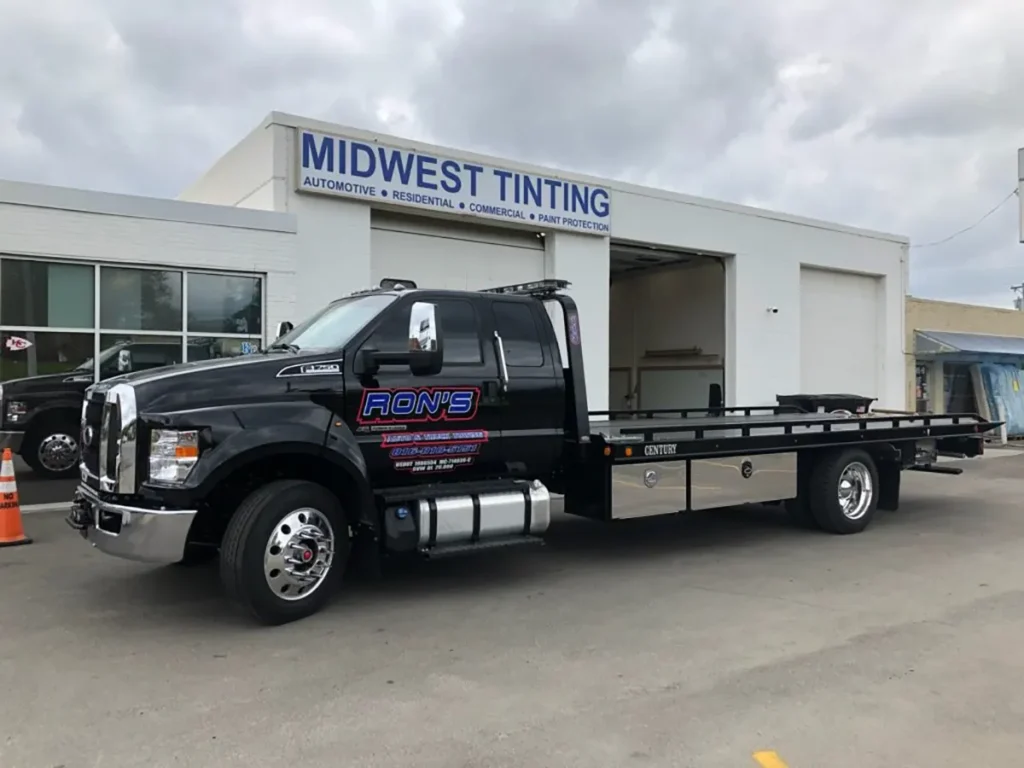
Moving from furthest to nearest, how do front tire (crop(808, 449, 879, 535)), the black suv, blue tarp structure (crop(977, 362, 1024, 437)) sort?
1. blue tarp structure (crop(977, 362, 1024, 437))
2. the black suv
3. front tire (crop(808, 449, 879, 535))

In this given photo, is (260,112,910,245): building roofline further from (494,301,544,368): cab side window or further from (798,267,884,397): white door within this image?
(494,301,544,368): cab side window

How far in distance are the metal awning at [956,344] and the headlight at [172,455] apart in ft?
73.4

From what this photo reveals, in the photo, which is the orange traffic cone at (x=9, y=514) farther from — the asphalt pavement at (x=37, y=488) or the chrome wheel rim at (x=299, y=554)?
the chrome wheel rim at (x=299, y=554)

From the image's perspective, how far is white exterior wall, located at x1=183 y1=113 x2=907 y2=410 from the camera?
43.9ft

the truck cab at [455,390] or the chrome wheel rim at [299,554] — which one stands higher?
the truck cab at [455,390]

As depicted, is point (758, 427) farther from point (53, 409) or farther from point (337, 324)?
point (53, 409)

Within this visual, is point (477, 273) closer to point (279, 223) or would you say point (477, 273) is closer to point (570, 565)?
point (279, 223)

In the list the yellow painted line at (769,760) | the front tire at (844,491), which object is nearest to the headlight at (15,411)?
the front tire at (844,491)

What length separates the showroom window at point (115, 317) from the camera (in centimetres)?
1115

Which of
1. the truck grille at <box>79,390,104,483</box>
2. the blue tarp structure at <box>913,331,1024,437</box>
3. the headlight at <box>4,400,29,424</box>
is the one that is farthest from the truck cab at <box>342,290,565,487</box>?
the blue tarp structure at <box>913,331,1024,437</box>

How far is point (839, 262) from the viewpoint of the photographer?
71.7ft

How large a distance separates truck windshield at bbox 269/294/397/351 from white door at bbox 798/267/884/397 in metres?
16.5

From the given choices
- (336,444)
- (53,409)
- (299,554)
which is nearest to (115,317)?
(53,409)

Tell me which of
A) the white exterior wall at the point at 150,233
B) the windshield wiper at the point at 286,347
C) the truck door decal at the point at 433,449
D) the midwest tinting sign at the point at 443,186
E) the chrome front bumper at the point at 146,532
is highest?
the midwest tinting sign at the point at 443,186
